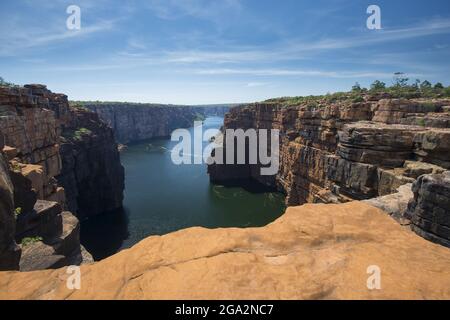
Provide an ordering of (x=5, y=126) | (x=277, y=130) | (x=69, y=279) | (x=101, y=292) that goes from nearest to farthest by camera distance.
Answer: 1. (x=101, y=292)
2. (x=69, y=279)
3. (x=5, y=126)
4. (x=277, y=130)

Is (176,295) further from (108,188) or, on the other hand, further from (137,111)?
(137,111)

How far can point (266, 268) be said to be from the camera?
5.17 metres

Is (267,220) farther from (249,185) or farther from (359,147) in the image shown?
(359,147)

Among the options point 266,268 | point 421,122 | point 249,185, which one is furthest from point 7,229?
point 249,185

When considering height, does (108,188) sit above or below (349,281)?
below

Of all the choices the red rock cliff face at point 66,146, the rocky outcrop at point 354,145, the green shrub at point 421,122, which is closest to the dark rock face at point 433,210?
the rocky outcrop at point 354,145

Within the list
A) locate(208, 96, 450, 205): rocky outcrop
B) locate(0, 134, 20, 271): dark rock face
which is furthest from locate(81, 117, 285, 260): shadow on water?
locate(0, 134, 20, 271): dark rock face

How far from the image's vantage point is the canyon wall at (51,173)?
14.8 meters

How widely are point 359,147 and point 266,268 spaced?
14.6 meters

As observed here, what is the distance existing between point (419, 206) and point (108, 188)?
47.9 meters

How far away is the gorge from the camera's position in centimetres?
487

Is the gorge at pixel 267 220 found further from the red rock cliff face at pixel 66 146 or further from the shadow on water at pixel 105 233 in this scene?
the shadow on water at pixel 105 233
